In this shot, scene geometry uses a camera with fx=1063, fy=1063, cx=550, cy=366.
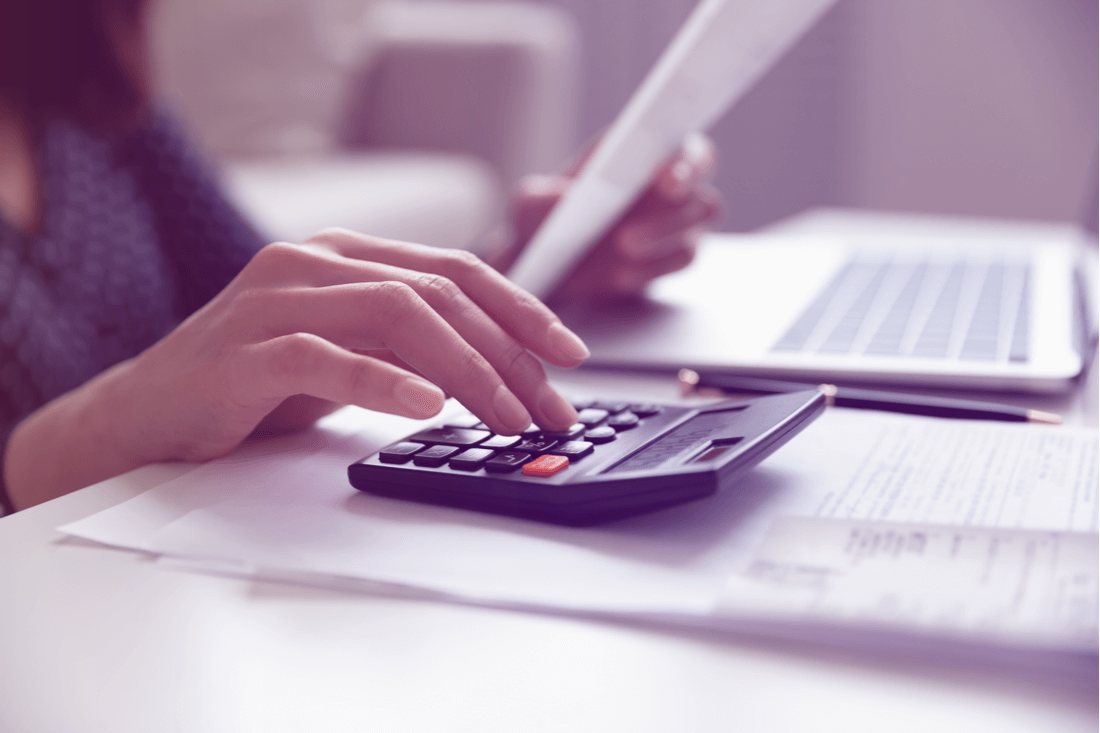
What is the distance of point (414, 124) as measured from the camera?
7.84 ft

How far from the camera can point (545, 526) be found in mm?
381

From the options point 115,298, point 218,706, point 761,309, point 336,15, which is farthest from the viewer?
point 336,15

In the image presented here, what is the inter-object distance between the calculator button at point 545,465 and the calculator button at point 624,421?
5 centimetres

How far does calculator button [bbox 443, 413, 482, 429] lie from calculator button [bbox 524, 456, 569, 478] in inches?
2.3

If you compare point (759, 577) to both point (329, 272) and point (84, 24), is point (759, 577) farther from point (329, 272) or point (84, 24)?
point (84, 24)

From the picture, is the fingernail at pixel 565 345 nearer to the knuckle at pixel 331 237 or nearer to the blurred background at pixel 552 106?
the knuckle at pixel 331 237

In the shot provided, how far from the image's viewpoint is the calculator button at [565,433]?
1.41 feet

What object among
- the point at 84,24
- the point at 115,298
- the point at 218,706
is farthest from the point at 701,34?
the point at 84,24

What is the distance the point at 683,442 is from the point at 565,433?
5 cm

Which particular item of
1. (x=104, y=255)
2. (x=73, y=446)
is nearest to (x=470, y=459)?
(x=73, y=446)

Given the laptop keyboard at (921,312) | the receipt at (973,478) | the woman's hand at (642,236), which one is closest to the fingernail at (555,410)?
the receipt at (973,478)

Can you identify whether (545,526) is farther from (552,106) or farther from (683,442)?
(552,106)

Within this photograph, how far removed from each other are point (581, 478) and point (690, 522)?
43mm

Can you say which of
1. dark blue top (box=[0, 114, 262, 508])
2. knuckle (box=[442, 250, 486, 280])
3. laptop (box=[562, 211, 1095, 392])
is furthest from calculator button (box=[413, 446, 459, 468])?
dark blue top (box=[0, 114, 262, 508])
